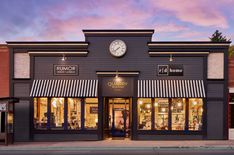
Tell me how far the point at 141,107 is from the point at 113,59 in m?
4.08

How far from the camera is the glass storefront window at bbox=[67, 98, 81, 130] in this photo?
27.3 m

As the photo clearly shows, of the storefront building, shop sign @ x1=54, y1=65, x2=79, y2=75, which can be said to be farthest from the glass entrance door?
shop sign @ x1=54, y1=65, x2=79, y2=75

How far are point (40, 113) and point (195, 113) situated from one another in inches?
449

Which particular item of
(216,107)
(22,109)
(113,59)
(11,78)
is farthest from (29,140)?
(216,107)

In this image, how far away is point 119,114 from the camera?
28500 millimetres

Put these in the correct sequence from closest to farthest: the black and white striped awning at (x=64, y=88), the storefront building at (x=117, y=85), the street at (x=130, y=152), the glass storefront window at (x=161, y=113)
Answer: the street at (x=130, y=152) → the black and white striped awning at (x=64, y=88) → the storefront building at (x=117, y=85) → the glass storefront window at (x=161, y=113)

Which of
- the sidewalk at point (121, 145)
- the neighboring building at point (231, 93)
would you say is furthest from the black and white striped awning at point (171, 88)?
the sidewalk at point (121, 145)

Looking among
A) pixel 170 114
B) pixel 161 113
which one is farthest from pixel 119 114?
pixel 170 114

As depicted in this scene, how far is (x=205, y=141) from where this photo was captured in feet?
86.2

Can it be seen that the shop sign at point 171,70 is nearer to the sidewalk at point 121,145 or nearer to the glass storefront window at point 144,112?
the glass storefront window at point 144,112

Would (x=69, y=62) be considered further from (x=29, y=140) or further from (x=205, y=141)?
(x=205, y=141)

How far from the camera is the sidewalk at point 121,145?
23391mm

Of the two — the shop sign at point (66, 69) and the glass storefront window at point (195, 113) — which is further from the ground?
Answer: the shop sign at point (66, 69)

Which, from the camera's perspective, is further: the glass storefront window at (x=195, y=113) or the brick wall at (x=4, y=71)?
the brick wall at (x=4, y=71)
